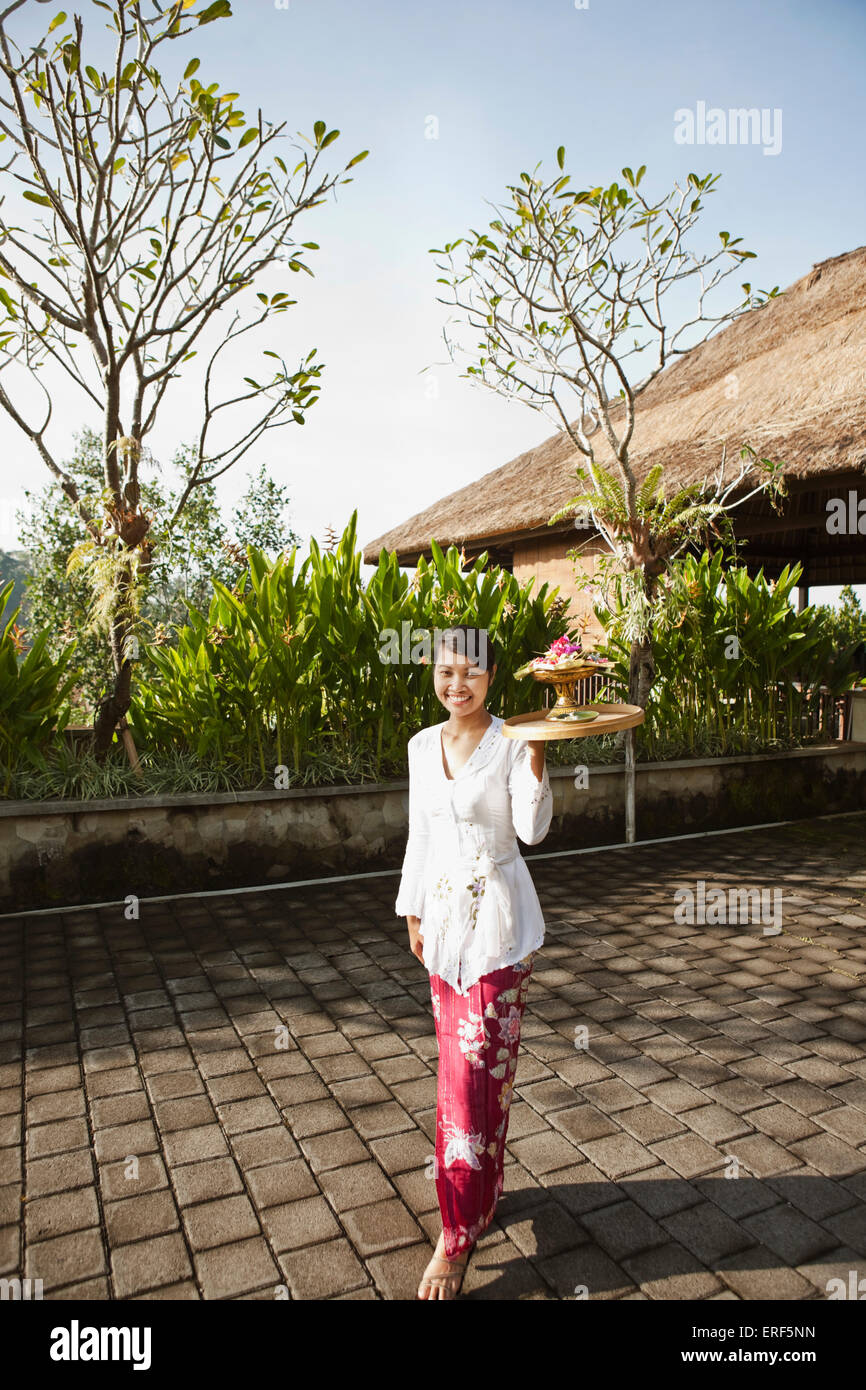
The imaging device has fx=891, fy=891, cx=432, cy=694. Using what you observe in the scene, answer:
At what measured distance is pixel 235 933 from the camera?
491cm

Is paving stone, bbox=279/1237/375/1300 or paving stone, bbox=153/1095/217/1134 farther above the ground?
paving stone, bbox=153/1095/217/1134

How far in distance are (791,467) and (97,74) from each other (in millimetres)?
6203

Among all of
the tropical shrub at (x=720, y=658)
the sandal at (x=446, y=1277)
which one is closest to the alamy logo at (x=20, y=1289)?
the sandal at (x=446, y=1277)

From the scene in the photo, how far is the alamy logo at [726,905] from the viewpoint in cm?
515

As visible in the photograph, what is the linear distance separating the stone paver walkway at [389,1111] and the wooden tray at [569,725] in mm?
1401

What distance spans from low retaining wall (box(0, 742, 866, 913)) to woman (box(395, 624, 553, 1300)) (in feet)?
11.2

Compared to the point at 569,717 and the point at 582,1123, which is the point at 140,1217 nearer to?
the point at 582,1123

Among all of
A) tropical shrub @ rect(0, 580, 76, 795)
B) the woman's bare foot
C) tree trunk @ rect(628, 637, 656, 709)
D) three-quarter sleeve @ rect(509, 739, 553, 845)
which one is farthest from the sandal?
tree trunk @ rect(628, 637, 656, 709)

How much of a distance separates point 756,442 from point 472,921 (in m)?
7.99

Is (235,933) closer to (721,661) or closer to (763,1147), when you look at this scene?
(763,1147)

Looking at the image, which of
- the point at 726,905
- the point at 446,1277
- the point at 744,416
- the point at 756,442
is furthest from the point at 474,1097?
the point at 744,416

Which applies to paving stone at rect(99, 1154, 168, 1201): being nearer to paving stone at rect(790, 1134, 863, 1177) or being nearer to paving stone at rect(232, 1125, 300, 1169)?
paving stone at rect(232, 1125, 300, 1169)

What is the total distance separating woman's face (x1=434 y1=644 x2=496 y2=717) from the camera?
8.10 ft
